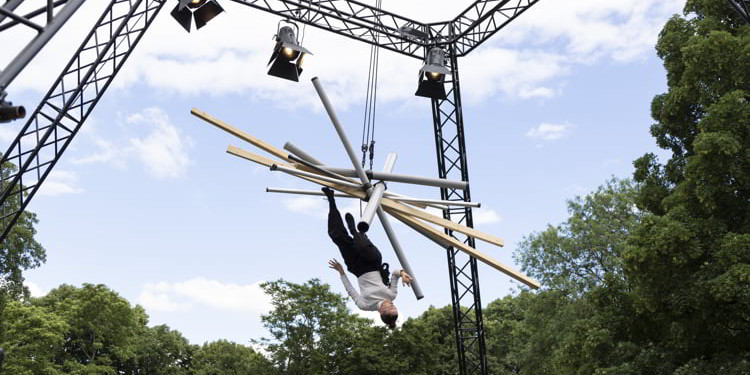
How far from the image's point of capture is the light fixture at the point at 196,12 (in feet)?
28.4

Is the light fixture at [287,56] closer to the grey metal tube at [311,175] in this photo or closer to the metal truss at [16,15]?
the grey metal tube at [311,175]

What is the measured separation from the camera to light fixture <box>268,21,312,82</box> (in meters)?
8.04

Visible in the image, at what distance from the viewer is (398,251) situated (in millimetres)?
5953

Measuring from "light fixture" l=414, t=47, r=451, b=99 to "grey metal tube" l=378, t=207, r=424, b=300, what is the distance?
397 centimetres

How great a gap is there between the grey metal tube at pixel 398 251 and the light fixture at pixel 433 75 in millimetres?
3974

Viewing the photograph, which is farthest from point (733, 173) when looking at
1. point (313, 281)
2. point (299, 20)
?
point (313, 281)

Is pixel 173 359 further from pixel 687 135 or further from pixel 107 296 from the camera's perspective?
pixel 687 135

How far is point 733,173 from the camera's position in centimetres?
959

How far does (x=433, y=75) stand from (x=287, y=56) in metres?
2.33

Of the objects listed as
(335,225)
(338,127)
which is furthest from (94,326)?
(338,127)

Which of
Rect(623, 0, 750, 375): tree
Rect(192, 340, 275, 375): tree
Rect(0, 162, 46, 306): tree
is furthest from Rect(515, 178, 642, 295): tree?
Rect(0, 162, 46, 306): tree

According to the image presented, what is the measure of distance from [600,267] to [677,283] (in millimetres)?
7285

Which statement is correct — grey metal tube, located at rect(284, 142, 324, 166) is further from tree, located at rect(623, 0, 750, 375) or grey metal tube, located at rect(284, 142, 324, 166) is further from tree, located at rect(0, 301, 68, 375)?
tree, located at rect(0, 301, 68, 375)

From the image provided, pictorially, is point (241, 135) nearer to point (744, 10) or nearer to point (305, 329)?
point (744, 10)
